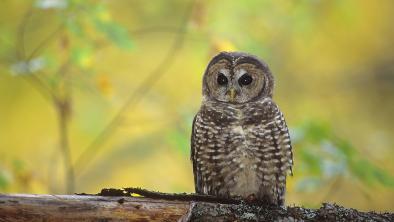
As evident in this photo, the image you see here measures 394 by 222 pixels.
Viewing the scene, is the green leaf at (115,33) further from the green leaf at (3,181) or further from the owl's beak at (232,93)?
the green leaf at (3,181)

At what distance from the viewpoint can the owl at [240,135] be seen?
162 inches

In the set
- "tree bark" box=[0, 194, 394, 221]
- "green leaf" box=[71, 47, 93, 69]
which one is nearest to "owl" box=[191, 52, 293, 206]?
"tree bark" box=[0, 194, 394, 221]

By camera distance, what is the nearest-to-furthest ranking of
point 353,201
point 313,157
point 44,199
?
1. point 44,199
2. point 313,157
3. point 353,201

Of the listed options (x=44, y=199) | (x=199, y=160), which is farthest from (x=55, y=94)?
(x=44, y=199)

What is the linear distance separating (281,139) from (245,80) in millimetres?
530

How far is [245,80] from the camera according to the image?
4.45 metres

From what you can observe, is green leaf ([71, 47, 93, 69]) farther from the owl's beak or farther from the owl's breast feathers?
the owl's beak

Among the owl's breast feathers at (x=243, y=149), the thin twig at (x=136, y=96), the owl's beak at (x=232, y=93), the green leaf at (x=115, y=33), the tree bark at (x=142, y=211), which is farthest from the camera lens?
the thin twig at (x=136, y=96)

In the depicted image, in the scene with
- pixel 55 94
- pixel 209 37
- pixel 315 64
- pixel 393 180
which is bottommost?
pixel 393 180

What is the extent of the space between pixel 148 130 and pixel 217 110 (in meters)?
4.32

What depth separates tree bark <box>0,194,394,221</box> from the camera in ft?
9.68

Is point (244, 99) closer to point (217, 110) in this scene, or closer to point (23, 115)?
point (217, 110)

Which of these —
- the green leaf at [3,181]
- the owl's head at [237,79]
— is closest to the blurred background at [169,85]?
the green leaf at [3,181]

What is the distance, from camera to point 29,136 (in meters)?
8.53
